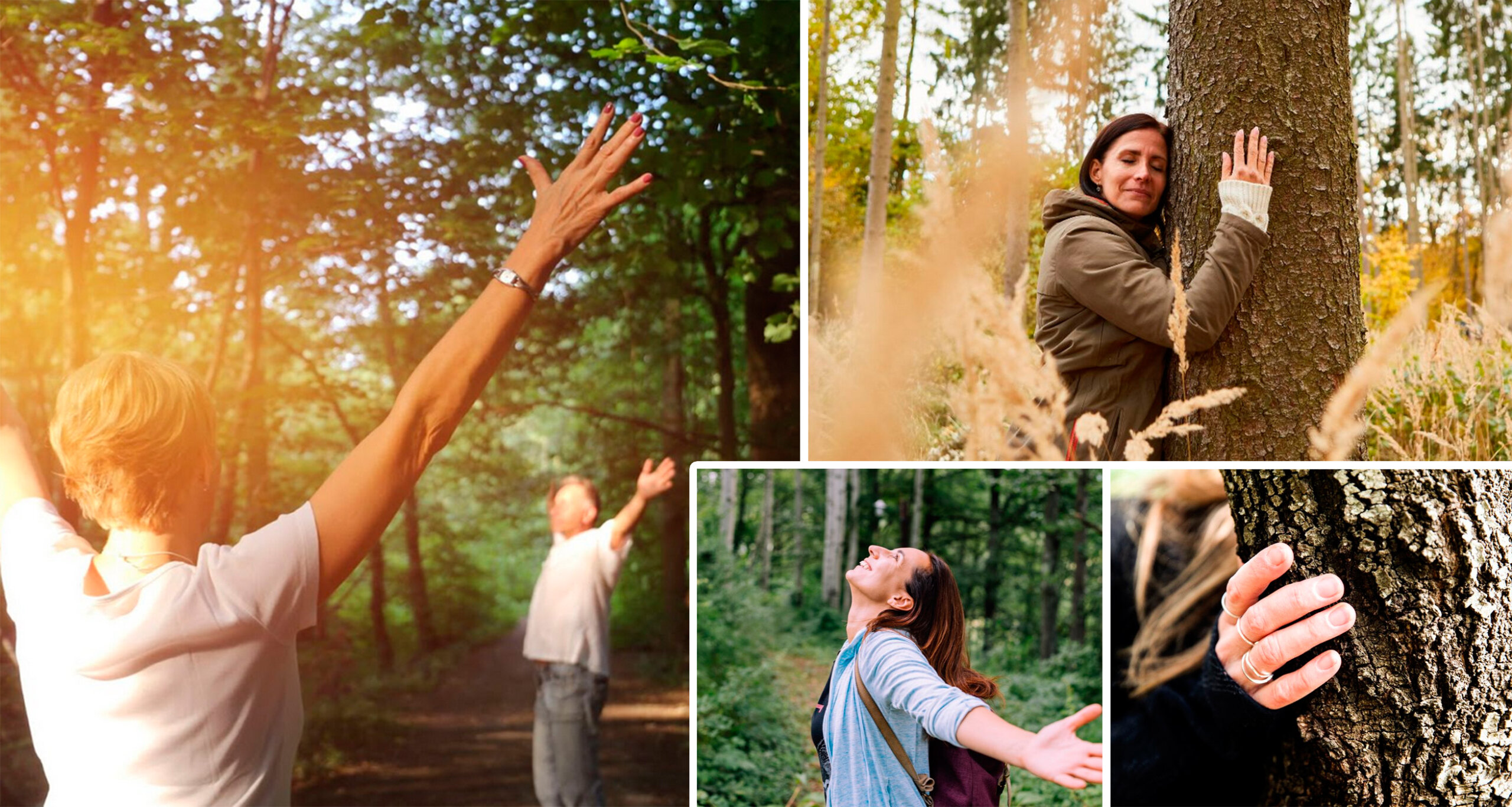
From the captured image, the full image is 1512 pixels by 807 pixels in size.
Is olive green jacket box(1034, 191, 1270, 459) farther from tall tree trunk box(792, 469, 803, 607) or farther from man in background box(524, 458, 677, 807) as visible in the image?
man in background box(524, 458, 677, 807)

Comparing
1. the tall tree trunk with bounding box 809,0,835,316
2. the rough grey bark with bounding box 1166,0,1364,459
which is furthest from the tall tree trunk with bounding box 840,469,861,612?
the rough grey bark with bounding box 1166,0,1364,459

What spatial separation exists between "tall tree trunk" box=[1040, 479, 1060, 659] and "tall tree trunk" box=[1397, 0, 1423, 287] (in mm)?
1136

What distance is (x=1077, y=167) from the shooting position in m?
2.58

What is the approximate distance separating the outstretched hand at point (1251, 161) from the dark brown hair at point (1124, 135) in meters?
0.15

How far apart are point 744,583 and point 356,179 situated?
6.31 ft

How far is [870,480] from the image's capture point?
240cm

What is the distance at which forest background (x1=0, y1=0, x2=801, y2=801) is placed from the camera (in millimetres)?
3205

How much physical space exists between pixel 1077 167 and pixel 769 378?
144 centimetres

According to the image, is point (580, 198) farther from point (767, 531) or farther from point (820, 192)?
point (767, 531)

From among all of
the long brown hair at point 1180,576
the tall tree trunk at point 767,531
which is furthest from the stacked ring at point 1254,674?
the tall tree trunk at point 767,531

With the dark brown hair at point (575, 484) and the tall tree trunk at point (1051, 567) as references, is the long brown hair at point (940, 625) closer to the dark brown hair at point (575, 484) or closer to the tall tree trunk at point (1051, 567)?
the tall tree trunk at point (1051, 567)

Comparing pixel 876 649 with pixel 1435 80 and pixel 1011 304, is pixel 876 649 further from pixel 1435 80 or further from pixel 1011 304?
pixel 1435 80

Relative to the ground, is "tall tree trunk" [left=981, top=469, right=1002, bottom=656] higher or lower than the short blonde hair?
lower

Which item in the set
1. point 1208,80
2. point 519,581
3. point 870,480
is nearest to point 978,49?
point 1208,80
